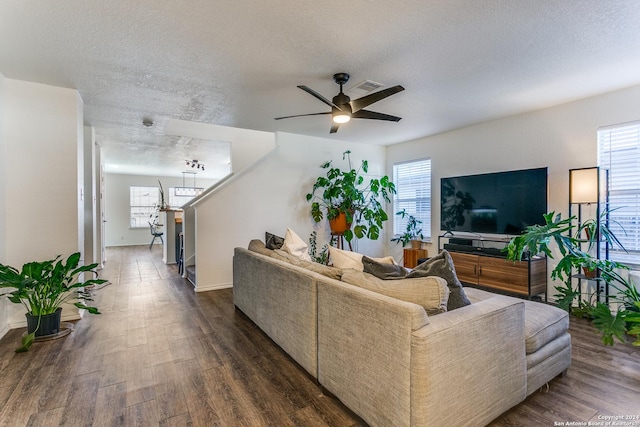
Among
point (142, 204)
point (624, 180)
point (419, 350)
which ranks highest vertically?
point (624, 180)

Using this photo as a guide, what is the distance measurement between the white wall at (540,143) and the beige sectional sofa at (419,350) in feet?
8.08

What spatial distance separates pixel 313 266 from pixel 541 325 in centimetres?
154

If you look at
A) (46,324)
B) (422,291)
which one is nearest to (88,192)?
(46,324)

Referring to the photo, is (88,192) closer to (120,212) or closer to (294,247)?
(294,247)

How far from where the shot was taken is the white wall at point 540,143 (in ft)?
11.6

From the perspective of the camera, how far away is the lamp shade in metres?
3.23

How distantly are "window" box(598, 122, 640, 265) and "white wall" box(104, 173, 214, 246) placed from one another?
1153 centimetres

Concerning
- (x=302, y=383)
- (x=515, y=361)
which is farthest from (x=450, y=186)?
(x=302, y=383)

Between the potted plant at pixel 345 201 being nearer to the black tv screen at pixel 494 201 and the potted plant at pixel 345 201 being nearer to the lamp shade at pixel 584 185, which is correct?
the black tv screen at pixel 494 201

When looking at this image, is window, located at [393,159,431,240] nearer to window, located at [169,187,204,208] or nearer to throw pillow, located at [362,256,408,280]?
throw pillow, located at [362,256,408,280]

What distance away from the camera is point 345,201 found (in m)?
5.24

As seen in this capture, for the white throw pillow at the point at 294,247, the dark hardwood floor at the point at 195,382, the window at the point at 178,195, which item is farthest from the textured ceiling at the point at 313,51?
the window at the point at 178,195

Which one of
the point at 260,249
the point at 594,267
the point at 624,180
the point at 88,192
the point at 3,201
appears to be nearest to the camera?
the point at 594,267

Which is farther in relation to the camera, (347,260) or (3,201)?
(3,201)
